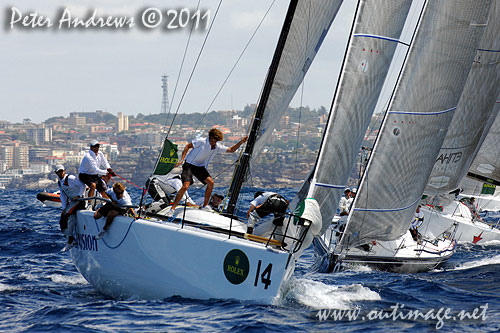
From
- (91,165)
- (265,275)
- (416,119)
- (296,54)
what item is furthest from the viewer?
(416,119)

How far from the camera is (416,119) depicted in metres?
11.5

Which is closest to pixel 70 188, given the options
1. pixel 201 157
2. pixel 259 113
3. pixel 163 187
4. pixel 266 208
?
pixel 163 187

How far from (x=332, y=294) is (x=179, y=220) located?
2.03 meters

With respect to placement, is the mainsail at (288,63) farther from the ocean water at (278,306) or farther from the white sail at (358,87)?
the ocean water at (278,306)

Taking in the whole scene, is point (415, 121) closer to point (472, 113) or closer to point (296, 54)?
point (296, 54)

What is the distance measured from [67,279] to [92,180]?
141cm

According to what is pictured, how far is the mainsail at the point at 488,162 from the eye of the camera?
672 inches

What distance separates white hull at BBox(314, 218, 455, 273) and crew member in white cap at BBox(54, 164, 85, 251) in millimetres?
4248

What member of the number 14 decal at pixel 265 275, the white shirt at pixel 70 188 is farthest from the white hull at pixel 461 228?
the number 14 decal at pixel 265 275

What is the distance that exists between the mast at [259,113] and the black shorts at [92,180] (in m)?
1.73

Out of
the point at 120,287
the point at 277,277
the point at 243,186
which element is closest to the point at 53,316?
the point at 120,287

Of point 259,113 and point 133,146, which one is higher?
point 259,113

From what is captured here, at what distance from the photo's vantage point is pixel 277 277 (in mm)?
7434

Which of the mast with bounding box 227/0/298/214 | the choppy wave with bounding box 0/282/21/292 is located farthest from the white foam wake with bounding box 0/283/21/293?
the mast with bounding box 227/0/298/214
